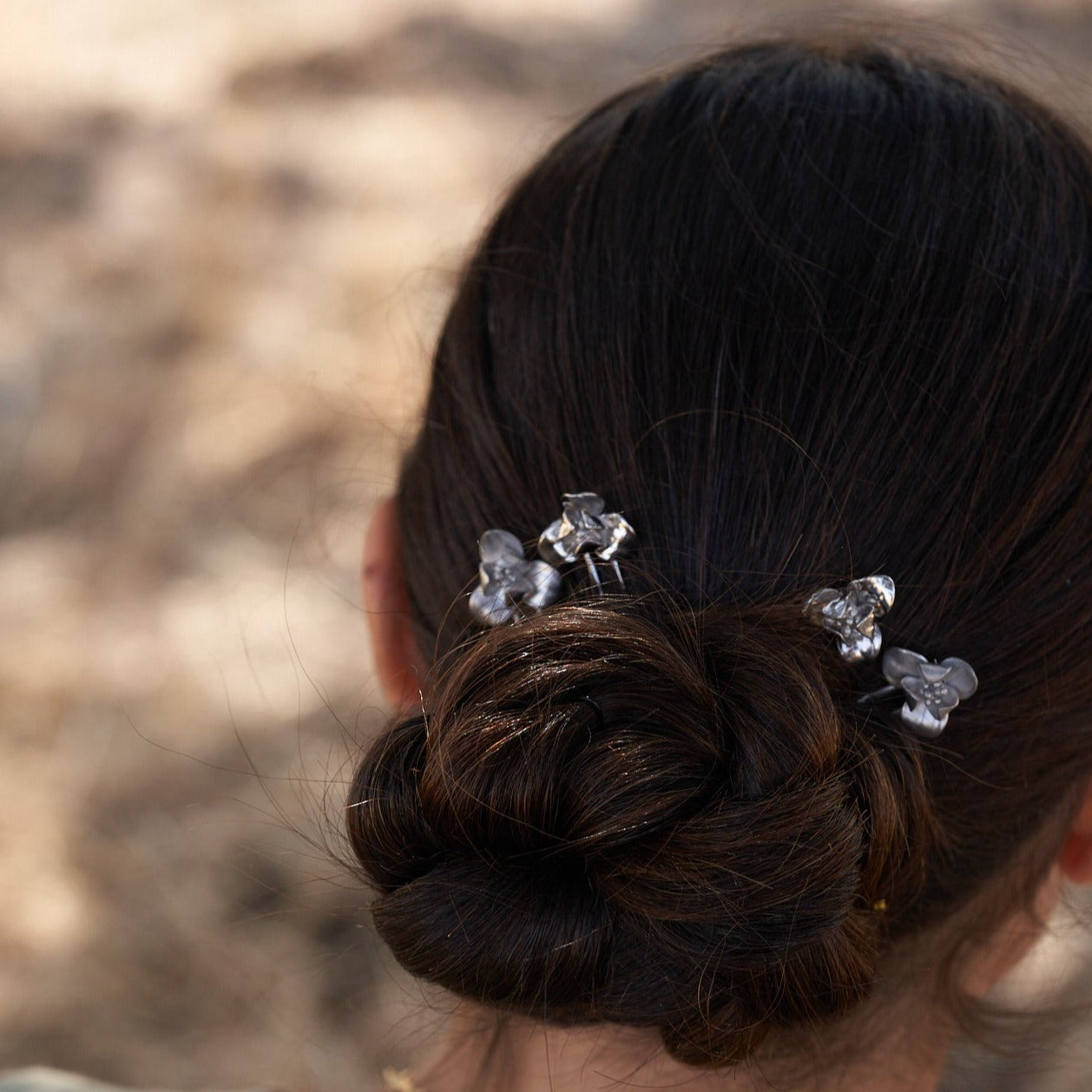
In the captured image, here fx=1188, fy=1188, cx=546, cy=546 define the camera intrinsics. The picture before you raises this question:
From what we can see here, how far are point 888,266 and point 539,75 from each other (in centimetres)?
215

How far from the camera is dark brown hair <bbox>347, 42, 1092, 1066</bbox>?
2.14 ft

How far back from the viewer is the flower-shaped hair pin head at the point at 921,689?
2.38 feet

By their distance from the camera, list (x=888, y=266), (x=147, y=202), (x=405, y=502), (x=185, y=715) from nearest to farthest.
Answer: (x=888, y=266)
(x=405, y=502)
(x=185, y=715)
(x=147, y=202)

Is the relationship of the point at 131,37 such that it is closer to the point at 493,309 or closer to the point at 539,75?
the point at 539,75

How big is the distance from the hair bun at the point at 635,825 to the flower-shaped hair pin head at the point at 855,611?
33 millimetres

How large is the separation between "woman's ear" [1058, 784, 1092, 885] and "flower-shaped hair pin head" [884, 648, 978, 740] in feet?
0.78

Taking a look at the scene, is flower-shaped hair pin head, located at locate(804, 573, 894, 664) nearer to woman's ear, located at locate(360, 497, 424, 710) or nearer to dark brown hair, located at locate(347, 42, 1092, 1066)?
dark brown hair, located at locate(347, 42, 1092, 1066)

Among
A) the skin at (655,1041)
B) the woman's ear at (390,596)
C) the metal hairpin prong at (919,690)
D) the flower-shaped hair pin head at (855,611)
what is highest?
the flower-shaped hair pin head at (855,611)

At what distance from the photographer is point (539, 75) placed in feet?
8.92

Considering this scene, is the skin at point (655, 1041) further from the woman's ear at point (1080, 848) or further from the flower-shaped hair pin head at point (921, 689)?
the flower-shaped hair pin head at point (921, 689)

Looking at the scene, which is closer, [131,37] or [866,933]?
[866,933]

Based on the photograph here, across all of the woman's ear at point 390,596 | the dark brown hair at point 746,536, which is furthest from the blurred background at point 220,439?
the dark brown hair at point 746,536

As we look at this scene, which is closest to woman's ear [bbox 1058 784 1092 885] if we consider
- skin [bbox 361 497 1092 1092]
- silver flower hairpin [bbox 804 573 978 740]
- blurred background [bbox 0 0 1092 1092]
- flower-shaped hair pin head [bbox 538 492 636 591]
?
skin [bbox 361 497 1092 1092]

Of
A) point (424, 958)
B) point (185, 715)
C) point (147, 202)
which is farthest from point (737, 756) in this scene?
point (147, 202)
